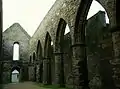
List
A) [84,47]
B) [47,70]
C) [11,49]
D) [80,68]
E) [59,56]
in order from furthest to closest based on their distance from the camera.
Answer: [11,49] → [47,70] → [59,56] → [84,47] → [80,68]

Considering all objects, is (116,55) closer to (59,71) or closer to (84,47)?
(84,47)

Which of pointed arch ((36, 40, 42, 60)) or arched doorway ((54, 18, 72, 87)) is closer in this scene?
arched doorway ((54, 18, 72, 87))

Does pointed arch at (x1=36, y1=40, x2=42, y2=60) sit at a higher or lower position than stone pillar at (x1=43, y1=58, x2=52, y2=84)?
higher

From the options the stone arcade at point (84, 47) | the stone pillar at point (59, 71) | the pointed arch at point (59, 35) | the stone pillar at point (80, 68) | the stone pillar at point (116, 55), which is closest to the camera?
the stone pillar at point (116, 55)

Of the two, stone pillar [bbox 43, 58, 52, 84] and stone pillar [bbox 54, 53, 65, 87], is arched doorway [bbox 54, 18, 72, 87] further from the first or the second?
stone pillar [bbox 43, 58, 52, 84]

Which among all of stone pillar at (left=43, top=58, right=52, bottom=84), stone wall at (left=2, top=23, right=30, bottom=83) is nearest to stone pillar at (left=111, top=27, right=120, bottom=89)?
stone pillar at (left=43, top=58, right=52, bottom=84)

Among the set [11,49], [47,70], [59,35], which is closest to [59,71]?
[59,35]

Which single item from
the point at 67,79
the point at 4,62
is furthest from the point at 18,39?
the point at 67,79

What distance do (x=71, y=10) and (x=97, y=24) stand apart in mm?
2523

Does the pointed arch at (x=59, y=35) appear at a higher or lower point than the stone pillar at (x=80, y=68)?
higher

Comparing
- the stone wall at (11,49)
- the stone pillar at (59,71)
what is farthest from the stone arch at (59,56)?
the stone wall at (11,49)

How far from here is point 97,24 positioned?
10.5 meters

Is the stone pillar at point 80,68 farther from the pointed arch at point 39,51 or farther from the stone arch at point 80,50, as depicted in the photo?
the pointed arch at point 39,51

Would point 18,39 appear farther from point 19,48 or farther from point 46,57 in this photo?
point 46,57
